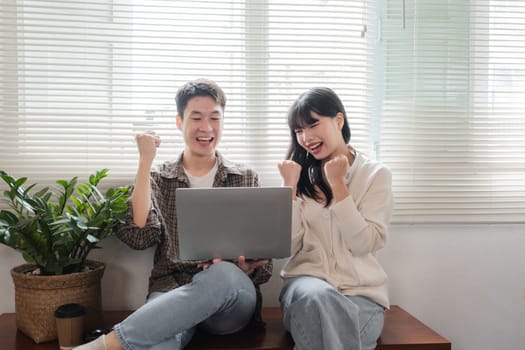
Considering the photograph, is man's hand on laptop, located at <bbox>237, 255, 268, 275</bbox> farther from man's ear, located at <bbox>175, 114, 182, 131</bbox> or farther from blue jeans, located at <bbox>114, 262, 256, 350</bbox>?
man's ear, located at <bbox>175, 114, 182, 131</bbox>

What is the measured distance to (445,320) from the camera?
2.17 m

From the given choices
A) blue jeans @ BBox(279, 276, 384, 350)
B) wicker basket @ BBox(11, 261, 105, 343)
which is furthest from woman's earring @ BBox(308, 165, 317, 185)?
wicker basket @ BBox(11, 261, 105, 343)

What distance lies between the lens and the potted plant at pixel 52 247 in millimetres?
1693

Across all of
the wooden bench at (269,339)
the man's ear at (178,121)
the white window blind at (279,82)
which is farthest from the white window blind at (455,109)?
the man's ear at (178,121)

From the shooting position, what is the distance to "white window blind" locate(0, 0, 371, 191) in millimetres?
1967

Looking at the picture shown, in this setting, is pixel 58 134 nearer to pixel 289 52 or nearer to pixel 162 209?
pixel 162 209

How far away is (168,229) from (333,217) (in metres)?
0.59

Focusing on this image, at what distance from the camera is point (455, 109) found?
2.16 metres

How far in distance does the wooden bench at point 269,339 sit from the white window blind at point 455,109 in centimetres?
53

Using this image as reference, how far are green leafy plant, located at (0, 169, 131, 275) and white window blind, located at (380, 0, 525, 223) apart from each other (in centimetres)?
111

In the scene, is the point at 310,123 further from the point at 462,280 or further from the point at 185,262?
the point at 462,280

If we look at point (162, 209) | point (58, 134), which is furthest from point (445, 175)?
point (58, 134)

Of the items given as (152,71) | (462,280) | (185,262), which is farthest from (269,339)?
(152,71)

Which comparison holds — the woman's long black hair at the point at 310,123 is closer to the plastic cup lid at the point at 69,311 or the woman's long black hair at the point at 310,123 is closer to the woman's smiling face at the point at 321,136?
the woman's smiling face at the point at 321,136
